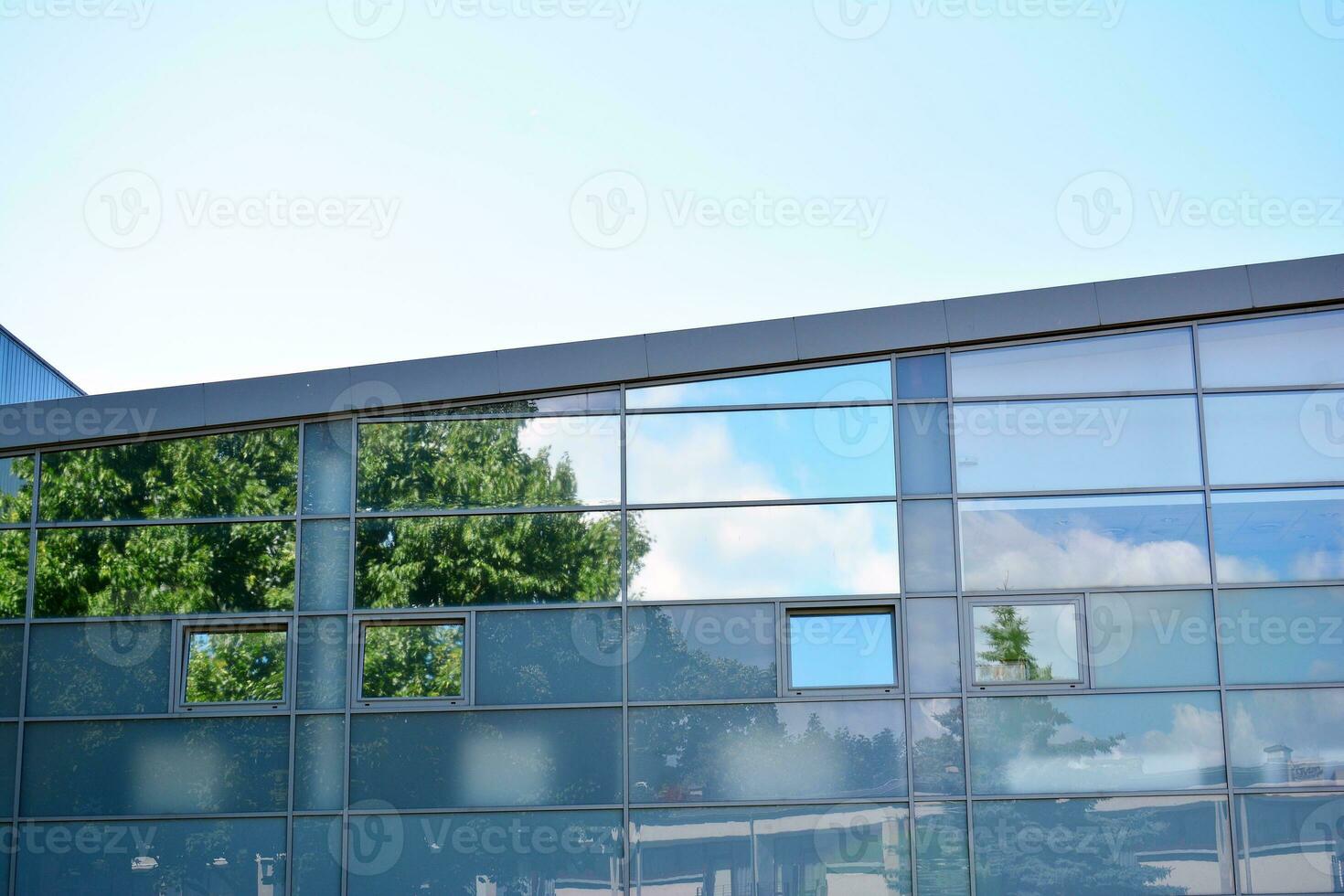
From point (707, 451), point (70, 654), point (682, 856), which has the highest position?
point (707, 451)

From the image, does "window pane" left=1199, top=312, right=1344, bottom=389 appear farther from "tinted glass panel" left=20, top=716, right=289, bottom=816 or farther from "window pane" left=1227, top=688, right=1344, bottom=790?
"tinted glass panel" left=20, top=716, right=289, bottom=816

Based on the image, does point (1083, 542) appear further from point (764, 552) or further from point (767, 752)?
point (767, 752)

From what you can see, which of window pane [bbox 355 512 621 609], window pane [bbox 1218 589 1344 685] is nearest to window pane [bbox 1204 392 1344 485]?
window pane [bbox 1218 589 1344 685]

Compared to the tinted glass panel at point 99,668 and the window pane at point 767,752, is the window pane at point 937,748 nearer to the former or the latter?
the window pane at point 767,752

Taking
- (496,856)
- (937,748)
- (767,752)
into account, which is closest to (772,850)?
(767,752)

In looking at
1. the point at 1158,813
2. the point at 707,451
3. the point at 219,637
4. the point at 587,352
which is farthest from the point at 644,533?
the point at 1158,813

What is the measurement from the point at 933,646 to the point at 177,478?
239 inches

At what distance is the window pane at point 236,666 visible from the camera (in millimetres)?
10297

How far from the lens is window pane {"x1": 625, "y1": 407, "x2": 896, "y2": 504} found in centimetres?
1043

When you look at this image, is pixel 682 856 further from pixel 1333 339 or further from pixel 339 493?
pixel 1333 339

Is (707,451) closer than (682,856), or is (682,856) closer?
(682,856)

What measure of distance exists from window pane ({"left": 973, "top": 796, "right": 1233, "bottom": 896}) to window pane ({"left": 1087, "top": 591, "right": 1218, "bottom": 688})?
885 millimetres

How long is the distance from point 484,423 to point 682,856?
3.66m

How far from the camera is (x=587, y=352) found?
417 inches
